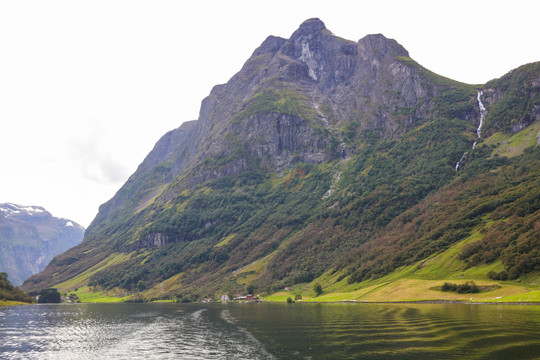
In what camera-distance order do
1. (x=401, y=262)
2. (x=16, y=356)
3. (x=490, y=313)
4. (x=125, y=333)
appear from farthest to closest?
(x=401, y=262)
(x=125, y=333)
(x=490, y=313)
(x=16, y=356)

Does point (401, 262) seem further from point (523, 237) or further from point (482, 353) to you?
point (482, 353)

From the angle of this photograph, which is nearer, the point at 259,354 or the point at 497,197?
the point at 259,354

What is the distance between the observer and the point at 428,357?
157ft

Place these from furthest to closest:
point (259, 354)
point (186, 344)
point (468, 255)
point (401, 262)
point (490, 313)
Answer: point (401, 262)
point (468, 255)
point (490, 313)
point (186, 344)
point (259, 354)

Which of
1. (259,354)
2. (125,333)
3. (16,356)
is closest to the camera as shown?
(259,354)

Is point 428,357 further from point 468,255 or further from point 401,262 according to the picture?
point 401,262

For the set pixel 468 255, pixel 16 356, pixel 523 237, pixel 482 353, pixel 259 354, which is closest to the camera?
pixel 482 353

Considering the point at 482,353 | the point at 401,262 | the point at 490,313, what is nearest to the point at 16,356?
the point at 482,353

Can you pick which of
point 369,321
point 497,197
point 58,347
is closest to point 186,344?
point 58,347

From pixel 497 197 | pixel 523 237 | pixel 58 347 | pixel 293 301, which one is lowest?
pixel 293 301

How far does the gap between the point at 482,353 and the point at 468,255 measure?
404 feet

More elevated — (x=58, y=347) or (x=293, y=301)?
(x=58, y=347)

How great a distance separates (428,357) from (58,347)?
73.7 m

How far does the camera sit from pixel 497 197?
637 feet
